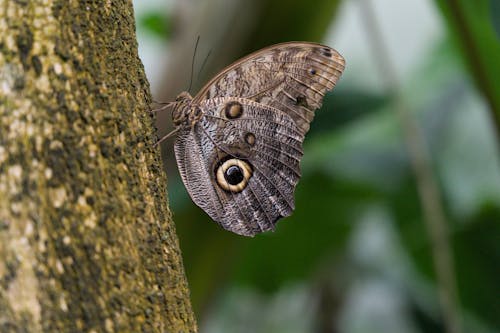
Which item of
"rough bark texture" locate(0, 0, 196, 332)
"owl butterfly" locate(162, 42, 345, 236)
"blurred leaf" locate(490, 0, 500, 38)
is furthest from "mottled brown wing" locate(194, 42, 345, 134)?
"rough bark texture" locate(0, 0, 196, 332)

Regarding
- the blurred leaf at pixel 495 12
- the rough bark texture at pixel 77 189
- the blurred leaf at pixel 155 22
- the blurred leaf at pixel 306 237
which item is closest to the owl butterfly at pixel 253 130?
the blurred leaf at pixel 495 12

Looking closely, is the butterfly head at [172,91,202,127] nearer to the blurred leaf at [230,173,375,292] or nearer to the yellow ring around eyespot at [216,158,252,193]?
the yellow ring around eyespot at [216,158,252,193]

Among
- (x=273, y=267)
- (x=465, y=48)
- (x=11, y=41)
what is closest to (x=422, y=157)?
(x=465, y=48)

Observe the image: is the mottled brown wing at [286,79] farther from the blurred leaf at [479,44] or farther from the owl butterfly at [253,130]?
the blurred leaf at [479,44]

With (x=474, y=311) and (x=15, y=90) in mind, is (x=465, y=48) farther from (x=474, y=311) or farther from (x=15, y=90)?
(x=15, y=90)

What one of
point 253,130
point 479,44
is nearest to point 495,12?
point 479,44
